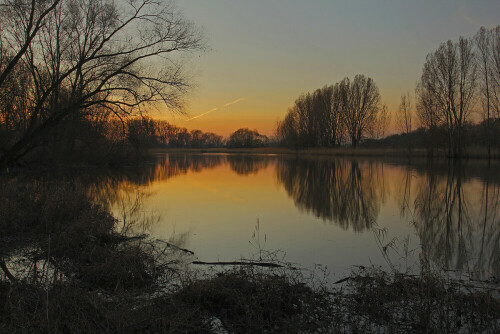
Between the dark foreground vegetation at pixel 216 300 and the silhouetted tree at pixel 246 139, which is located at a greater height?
the silhouetted tree at pixel 246 139

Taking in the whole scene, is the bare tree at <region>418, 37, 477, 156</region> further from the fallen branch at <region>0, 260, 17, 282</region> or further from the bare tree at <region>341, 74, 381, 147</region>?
the fallen branch at <region>0, 260, 17, 282</region>

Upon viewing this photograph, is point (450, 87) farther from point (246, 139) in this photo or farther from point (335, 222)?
point (246, 139)

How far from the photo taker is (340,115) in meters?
48.7

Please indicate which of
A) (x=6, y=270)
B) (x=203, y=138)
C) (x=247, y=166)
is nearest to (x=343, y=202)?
(x=6, y=270)

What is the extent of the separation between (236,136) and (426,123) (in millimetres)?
79930

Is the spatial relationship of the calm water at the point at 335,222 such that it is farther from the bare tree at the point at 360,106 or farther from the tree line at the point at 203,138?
the tree line at the point at 203,138

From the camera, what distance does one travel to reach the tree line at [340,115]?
47375mm

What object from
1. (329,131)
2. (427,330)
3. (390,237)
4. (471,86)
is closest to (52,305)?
(427,330)

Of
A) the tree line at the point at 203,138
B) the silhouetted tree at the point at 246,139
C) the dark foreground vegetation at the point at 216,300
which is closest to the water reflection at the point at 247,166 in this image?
the dark foreground vegetation at the point at 216,300

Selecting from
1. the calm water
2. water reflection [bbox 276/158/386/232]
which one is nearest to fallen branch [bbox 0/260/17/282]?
the calm water

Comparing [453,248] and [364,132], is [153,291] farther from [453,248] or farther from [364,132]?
[364,132]

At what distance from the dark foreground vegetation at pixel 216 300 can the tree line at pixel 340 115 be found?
4609 cm

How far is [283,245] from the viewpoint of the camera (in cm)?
607

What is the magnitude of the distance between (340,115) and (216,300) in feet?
157
